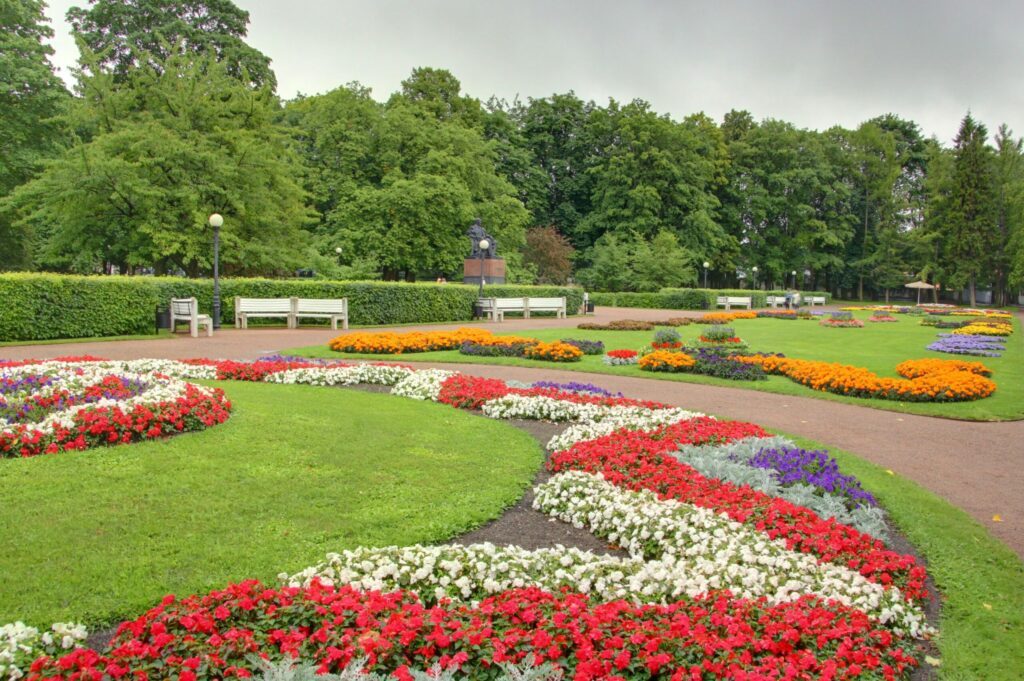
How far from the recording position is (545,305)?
26.7m

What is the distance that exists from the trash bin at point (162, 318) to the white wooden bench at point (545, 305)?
1273 cm

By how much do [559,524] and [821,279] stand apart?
72.7 metres

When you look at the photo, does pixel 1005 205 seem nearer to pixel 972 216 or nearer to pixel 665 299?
pixel 972 216

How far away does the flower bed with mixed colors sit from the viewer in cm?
256

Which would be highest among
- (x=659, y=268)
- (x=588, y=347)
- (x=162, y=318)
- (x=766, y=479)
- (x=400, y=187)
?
(x=400, y=187)

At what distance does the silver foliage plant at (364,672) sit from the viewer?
2344 mm

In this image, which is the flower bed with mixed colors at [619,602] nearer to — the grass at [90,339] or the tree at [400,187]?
the grass at [90,339]

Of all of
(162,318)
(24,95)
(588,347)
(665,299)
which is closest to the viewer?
(588,347)

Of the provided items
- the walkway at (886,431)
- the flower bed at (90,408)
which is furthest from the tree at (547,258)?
the flower bed at (90,408)

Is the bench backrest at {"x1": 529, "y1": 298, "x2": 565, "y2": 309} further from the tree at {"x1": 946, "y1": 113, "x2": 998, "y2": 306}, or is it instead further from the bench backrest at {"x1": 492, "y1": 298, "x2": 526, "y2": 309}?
the tree at {"x1": 946, "y1": 113, "x2": 998, "y2": 306}

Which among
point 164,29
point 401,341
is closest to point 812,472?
point 401,341

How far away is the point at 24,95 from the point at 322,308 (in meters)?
17.1

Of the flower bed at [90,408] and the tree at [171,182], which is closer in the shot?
the flower bed at [90,408]

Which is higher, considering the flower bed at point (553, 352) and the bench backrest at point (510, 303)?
the bench backrest at point (510, 303)
